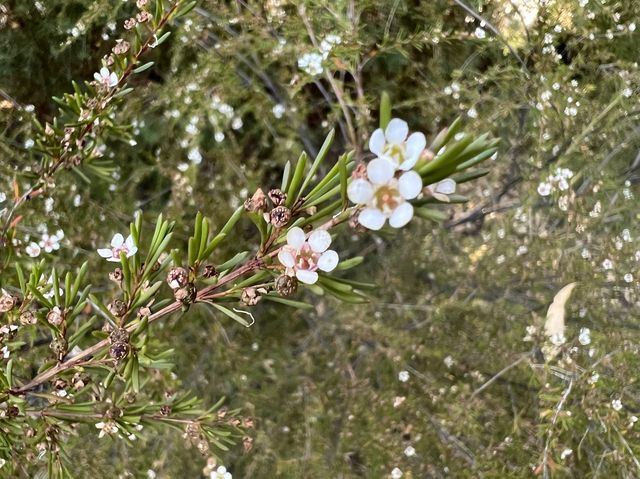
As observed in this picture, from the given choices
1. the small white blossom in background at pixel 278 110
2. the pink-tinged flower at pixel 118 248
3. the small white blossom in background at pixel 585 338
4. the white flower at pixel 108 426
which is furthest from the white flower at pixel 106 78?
the small white blossom in background at pixel 585 338

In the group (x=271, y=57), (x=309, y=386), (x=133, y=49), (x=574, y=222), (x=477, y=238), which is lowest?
(x=309, y=386)

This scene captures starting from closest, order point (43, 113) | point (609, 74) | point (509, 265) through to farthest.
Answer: point (609, 74)
point (509, 265)
point (43, 113)

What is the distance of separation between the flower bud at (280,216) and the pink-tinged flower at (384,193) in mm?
131

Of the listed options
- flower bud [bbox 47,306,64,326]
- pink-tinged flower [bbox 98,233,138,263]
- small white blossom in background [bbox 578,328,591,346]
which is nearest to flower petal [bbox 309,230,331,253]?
pink-tinged flower [bbox 98,233,138,263]

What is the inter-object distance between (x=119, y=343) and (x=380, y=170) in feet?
1.67

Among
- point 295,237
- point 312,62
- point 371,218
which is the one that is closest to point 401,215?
point 371,218

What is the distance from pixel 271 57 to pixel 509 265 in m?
1.47

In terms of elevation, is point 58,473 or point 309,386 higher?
point 58,473

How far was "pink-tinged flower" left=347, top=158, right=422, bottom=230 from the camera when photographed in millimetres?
530

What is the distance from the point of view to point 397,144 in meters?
0.58

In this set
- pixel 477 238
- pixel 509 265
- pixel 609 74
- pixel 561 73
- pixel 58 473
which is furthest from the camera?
pixel 477 238

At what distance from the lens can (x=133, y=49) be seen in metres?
1.14

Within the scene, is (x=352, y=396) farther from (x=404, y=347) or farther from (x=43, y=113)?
(x=43, y=113)

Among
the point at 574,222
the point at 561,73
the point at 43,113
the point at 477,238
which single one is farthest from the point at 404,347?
the point at 43,113
